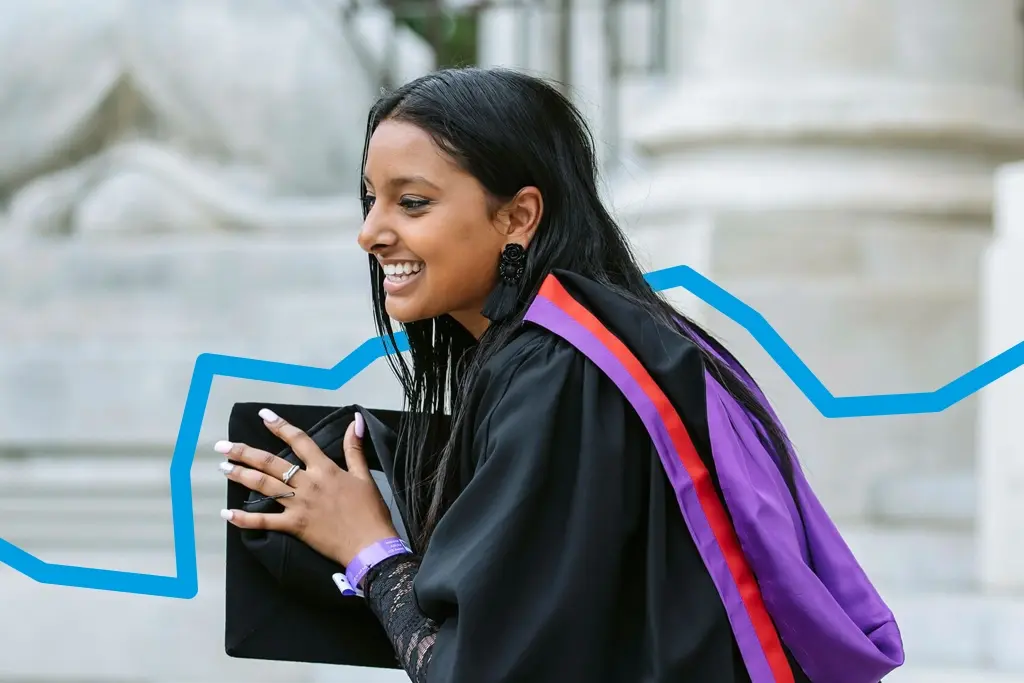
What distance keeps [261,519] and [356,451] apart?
0.18m

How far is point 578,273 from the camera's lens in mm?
2027

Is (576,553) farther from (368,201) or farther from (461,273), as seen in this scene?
(368,201)

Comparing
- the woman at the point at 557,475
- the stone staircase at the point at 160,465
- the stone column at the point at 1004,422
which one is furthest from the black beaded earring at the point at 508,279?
the stone column at the point at 1004,422

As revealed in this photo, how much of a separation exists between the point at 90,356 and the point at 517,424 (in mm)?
5263

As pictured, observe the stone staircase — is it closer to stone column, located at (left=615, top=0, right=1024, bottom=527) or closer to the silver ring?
stone column, located at (left=615, top=0, right=1024, bottom=527)

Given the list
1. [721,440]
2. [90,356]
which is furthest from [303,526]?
[90,356]

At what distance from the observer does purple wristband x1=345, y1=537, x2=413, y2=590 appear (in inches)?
82.6

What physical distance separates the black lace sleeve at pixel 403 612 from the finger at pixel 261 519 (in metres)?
0.14

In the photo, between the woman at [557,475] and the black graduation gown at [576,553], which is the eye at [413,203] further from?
the black graduation gown at [576,553]

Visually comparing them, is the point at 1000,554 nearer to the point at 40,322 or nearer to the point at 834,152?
the point at 834,152

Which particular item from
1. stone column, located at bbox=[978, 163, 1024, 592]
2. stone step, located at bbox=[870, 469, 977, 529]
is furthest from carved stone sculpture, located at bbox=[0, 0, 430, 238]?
stone column, located at bbox=[978, 163, 1024, 592]

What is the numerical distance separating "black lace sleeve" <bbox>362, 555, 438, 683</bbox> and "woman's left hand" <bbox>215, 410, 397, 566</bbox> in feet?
0.18

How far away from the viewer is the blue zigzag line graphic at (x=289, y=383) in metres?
2.44

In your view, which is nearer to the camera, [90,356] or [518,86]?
[518,86]
